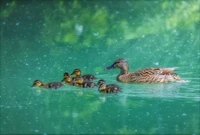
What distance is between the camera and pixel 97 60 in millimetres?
7637

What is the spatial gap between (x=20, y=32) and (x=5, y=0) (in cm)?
128

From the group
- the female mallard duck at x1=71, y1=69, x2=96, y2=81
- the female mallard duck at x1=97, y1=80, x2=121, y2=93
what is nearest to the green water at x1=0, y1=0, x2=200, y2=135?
the female mallard duck at x1=97, y1=80, x2=121, y2=93

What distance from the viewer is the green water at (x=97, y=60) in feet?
16.9

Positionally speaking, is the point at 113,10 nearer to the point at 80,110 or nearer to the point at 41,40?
the point at 41,40

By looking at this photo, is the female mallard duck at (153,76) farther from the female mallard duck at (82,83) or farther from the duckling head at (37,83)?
the duckling head at (37,83)

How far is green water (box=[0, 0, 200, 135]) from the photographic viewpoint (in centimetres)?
514

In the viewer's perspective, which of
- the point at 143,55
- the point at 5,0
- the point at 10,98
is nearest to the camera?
the point at 10,98

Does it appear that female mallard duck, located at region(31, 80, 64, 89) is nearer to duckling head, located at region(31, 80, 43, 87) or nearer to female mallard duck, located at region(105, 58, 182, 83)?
duckling head, located at region(31, 80, 43, 87)

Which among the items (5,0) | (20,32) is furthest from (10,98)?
(5,0)

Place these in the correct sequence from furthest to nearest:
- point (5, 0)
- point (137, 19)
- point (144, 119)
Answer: point (5, 0)
point (137, 19)
point (144, 119)

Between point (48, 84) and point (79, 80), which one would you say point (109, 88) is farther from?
point (48, 84)

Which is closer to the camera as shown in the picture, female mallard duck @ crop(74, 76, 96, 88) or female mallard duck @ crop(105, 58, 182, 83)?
female mallard duck @ crop(74, 76, 96, 88)

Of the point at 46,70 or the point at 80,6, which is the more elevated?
the point at 80,6

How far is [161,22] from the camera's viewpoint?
9.05 meters
